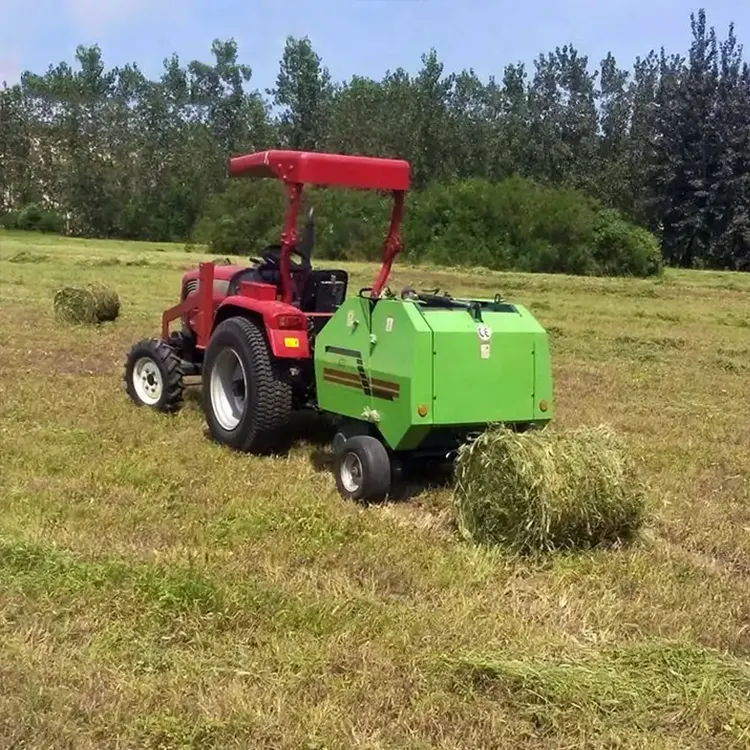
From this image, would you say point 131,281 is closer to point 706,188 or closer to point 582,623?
point 582,623

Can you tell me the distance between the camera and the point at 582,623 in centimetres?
446

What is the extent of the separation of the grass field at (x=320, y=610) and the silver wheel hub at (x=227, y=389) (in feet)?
0.99

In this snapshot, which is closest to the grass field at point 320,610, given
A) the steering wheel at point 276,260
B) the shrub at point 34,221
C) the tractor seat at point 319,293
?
the tractor seat at point 319,293

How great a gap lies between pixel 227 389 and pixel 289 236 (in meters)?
1.27

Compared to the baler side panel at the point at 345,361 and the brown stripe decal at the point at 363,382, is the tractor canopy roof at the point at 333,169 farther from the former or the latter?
the brown stripe decal at the point at 363,382

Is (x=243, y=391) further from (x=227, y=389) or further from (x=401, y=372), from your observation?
(x=401, y=372)

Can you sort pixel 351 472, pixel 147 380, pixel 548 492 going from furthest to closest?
pixel 147 380 < pixel 351 472 < pixel 548 492

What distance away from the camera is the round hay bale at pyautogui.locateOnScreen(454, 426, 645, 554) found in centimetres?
525

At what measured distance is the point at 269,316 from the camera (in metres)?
7.12

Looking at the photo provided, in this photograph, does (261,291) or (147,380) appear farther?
(147,380)

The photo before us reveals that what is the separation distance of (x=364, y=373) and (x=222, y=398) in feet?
5.75

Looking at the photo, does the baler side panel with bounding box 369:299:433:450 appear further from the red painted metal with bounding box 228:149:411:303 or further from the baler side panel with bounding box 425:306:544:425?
the red painted metal with bounding box 228:149:411:303

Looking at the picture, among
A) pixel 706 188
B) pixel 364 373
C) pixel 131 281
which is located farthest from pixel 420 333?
pixel 706 188

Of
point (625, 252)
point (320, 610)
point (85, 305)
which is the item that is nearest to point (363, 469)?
point (320, 610)
